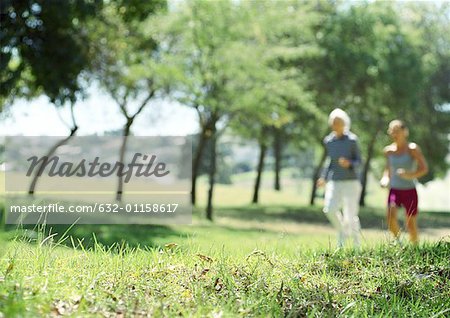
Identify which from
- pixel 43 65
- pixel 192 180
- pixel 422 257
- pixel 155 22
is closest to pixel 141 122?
pixel 192 180

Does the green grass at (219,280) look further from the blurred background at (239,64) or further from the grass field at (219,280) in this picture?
the blurred background at (239,64)

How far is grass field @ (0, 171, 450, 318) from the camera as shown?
358 centimetres

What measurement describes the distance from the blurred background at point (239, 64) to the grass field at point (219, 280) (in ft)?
41.9

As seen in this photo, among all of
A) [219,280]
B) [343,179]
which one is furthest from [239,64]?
[219,280]

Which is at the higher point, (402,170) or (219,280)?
(402,170)

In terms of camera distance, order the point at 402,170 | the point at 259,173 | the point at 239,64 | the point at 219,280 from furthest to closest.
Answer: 1. the point at 259,173
2. the point at 239,64
3. the point at 402,170
4. the point at 219,280

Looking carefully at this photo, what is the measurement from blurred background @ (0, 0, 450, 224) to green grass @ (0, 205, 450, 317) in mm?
12806

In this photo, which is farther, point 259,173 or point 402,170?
point 259,173

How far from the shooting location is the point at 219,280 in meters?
4.36

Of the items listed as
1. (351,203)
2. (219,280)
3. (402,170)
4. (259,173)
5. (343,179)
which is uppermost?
(402,170)

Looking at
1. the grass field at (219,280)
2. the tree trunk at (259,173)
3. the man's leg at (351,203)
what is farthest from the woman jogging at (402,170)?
the tree trunk at (259,173)

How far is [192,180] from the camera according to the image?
24.9 metres

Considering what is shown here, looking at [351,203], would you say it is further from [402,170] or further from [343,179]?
[402,170]

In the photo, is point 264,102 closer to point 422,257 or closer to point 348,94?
point 348,94
